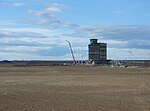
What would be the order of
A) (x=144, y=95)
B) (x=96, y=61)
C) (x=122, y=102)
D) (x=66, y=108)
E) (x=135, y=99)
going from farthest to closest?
(x=96, y=61) → (x=144, y=95) → (x=135, y=99) → (x=122, y=102) → (x=66, y=108)

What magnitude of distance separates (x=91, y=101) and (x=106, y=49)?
165 metres

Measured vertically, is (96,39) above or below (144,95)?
above

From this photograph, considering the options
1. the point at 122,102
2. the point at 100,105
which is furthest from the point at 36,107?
the point at 122,102

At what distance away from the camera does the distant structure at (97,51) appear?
608 feet

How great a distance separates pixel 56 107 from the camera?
2223 cm

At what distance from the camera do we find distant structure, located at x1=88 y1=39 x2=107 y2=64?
185375 millimetres

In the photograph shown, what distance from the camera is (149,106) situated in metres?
22.8

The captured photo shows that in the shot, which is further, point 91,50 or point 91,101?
point 91,50

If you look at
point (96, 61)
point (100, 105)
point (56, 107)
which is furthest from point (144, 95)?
point (96, 61)

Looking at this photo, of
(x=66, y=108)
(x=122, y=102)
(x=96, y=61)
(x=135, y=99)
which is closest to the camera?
(x=66, y=108)

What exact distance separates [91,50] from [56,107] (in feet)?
543

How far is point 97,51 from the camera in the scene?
183625 millimetres

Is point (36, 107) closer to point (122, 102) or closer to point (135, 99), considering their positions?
point (122, 102)

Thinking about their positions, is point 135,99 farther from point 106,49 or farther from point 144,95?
point 106,49
